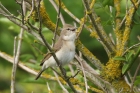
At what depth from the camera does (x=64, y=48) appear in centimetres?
437

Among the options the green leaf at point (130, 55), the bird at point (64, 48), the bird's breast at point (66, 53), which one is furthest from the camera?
the bird at point (64, 48)

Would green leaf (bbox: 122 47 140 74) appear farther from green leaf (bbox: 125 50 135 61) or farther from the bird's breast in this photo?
the bird's breast

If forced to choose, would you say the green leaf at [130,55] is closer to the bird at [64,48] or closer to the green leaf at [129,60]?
the green leaf at [129,60]

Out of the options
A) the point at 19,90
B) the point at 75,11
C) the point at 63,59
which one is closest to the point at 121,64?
the point at 63,59

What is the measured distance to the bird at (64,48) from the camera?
13.6ft

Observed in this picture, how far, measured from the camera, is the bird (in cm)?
414

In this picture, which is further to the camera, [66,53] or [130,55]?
[66,53]

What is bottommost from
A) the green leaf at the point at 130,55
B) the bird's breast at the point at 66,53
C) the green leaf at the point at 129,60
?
the bird's breast at the point at 66,53

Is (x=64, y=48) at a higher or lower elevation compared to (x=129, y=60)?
lower

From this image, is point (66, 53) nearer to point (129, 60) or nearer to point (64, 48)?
point (64, 48)

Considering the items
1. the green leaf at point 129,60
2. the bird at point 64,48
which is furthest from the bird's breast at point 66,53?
the green leaf at point 129,60

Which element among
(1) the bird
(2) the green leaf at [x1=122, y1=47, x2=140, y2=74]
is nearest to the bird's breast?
(1) the bird

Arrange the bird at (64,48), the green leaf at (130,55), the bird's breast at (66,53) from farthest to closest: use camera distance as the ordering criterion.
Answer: the bird at (64,48)
the bird's breast at (66,53)
the green leaf at (130,55)

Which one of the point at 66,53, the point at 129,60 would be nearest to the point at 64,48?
the point at 66,53
